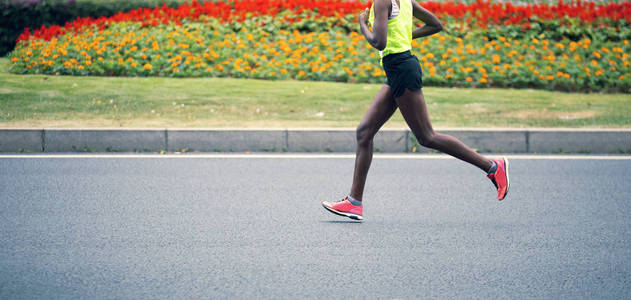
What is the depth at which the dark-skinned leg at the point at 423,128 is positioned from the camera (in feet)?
16.8

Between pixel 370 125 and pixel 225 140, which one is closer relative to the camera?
pixel 370 125

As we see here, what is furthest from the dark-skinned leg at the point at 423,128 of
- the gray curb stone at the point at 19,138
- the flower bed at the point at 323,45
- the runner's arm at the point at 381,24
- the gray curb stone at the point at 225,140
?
the flower bed at the point at 323,45

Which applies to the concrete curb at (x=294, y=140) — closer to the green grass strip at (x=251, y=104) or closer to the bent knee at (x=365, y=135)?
the green grass strip at (x=251, y=104)

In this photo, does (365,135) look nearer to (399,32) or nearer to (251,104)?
(399,32)

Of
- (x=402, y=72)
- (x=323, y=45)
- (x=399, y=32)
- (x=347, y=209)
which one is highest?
(x=399, y=32)

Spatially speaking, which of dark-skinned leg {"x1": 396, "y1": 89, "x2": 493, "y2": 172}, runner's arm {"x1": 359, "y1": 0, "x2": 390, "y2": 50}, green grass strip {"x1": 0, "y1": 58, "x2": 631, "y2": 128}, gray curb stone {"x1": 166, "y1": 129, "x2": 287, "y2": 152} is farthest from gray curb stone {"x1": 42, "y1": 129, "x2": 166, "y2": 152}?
runner's arm {"x1": 359, "y1": 0, "x2": 390, "y2": 50}

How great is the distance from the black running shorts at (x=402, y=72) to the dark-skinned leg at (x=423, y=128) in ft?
0.15

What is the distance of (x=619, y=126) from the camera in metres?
9.22

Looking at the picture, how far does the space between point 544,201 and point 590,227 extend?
891 millimetres

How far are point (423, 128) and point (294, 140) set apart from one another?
11.2 feet

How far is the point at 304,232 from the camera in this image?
496 centimetres

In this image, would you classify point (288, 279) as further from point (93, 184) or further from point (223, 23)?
point (223, 23)

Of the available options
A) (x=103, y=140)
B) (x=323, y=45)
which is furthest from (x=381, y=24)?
(x=323, y=45)

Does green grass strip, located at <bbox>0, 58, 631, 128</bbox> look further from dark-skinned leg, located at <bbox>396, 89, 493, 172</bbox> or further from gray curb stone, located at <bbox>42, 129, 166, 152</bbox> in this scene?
dark-skinned leg, located at <bbox>396, 89, 493, 172</bbox>
